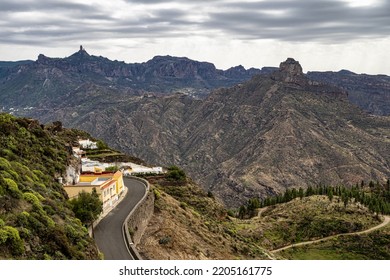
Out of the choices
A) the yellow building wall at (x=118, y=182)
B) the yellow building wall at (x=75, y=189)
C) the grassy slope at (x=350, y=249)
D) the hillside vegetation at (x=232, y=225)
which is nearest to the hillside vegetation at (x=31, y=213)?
the yellow building wall at (x=75, y=189)

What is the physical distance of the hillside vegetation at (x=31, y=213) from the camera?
69.8 ft

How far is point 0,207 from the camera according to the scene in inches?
900

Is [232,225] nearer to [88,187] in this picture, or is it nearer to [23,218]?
[88,187]

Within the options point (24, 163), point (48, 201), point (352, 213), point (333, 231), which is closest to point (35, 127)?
point (24, 163)

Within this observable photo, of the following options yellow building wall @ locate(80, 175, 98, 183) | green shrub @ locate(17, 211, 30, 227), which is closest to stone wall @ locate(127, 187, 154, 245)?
yellow building wall @ locate(80, 175, 98, 183)

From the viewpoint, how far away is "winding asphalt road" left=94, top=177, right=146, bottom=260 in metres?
A: 31.8

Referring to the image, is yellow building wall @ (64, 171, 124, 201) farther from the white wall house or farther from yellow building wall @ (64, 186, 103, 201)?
the white wall house

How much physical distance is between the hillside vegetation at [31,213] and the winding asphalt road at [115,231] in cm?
346

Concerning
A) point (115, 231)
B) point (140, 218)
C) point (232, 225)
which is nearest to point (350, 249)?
point (232, 225)

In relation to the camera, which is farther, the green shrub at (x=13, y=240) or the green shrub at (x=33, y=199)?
the green shrub at (x=33, y=199)

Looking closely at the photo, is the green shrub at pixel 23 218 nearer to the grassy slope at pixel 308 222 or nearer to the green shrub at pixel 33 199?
the green shrub at pixel 33 199

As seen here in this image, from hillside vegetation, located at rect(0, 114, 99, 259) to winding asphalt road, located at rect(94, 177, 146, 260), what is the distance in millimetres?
3463

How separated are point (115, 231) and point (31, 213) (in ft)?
45.8

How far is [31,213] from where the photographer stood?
24.0m
